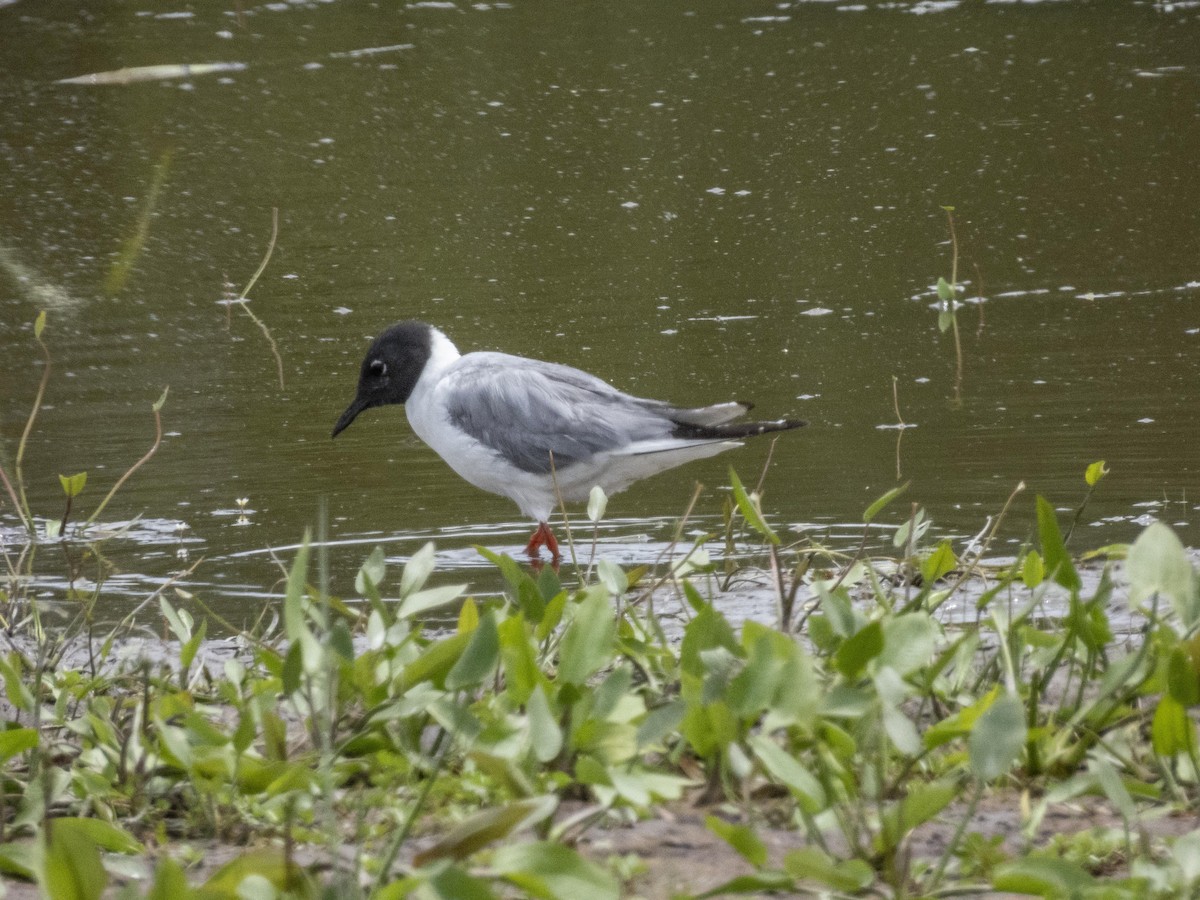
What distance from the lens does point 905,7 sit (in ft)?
44.8

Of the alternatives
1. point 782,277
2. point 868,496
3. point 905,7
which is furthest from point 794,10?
point 868,496

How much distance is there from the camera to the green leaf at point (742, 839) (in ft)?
6.84

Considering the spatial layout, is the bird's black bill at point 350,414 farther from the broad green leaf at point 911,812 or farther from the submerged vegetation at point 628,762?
the broad green leaf at point 911,812

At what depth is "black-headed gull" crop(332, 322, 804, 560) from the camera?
5477 mm

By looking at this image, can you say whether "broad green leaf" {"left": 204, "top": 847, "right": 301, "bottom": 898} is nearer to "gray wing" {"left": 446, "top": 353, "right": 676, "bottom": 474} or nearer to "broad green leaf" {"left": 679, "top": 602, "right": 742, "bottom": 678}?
"broad green leaf" {"left": 679, "top": 602, "right": 742, "bottom": 678}

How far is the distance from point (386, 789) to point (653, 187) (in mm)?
7316

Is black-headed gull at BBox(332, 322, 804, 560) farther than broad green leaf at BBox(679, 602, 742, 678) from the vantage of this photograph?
Yes

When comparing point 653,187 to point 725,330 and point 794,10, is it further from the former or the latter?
point 794,10

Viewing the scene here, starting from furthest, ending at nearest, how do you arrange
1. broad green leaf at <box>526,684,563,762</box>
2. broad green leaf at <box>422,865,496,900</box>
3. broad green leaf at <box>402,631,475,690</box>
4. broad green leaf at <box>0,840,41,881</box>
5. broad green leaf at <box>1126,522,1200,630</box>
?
broad green leaf at <box>402,631,475,690</box> < broad green leaf at <box>1126,522,1200,630</box> < broad green leaf at <box>526,684,563,762</box> < broad green leaf at <box>0,840,41,881</box> < broad green leaf at <box>422,865,496,900</box>

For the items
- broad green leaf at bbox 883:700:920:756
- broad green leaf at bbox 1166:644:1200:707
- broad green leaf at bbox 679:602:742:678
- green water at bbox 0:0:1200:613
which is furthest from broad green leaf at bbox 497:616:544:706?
green water at bbox 0:0:1200:613

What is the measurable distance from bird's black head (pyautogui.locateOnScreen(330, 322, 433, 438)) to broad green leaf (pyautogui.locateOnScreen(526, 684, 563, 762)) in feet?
12.3

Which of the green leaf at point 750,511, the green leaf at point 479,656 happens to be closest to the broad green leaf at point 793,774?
the green leaf at point 479,656

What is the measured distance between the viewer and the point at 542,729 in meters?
2.34

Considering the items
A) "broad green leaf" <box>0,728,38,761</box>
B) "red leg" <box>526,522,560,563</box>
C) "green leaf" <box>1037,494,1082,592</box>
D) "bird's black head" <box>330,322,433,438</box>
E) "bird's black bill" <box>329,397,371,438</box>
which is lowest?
"red leg" <box>526,522,560,563</box>
